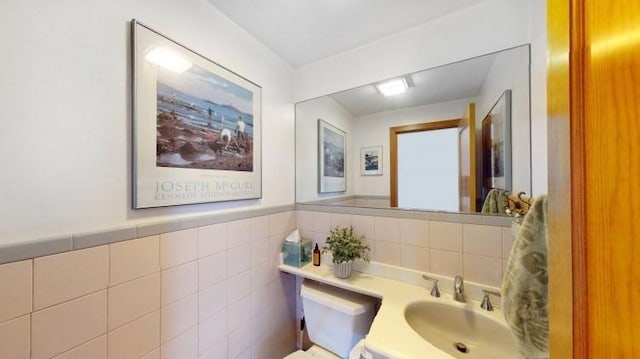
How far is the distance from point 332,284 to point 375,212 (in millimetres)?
493

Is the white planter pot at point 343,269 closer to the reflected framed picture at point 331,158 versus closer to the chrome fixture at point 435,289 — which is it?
the chrome fixture at point 435,289

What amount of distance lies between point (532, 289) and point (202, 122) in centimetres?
128

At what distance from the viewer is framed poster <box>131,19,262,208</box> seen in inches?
33.7

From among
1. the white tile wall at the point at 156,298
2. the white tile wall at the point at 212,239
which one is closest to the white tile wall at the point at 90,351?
the white tile wall at the point at 156,298

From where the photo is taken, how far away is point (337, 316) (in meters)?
1.25

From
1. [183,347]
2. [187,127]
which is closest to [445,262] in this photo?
[183,347]

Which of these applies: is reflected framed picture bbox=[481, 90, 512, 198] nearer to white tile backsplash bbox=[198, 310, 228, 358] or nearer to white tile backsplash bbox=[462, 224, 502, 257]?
white tile backsplash bbox=[462, 224, 502, 257]

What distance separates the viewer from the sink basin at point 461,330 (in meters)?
0.93

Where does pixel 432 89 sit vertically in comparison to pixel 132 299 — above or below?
above

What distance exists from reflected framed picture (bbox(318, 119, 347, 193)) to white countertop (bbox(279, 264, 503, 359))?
0.57 metres

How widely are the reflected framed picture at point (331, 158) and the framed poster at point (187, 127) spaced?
52 cm

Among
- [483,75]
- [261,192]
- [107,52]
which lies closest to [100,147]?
[107,52]

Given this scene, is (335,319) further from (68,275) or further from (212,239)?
(68,275)

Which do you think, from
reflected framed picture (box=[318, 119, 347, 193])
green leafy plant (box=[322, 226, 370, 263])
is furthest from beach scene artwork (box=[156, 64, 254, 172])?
green leafy plant (box=[322, 226, 370, 263])
